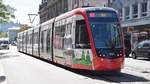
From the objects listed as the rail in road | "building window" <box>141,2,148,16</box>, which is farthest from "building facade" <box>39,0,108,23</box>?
the rail in road

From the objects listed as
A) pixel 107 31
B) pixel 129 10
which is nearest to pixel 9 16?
pixel 129 10

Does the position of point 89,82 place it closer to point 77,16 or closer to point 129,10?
point 77,16

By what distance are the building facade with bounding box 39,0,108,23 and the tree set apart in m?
11.2

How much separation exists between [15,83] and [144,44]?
21.4 metres

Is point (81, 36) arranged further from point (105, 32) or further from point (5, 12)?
point (5, 12)

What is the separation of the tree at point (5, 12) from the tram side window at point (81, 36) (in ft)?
175

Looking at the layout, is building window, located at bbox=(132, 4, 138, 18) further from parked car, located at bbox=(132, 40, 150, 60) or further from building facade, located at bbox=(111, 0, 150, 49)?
parked car, located at bbox=(132, 40, 150, 60)

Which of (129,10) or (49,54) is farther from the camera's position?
(129,10)

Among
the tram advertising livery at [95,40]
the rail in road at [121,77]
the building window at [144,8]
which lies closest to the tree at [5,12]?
the building window at [144,8]

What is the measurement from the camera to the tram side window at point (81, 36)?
20.2 meters

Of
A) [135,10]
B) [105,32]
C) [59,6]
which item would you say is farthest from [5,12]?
[105,32]

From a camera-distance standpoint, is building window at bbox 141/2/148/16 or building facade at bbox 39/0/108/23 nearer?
building window at bbox 141/2/148/16

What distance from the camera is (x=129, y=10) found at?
181 ft

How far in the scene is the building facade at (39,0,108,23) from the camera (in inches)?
2876
